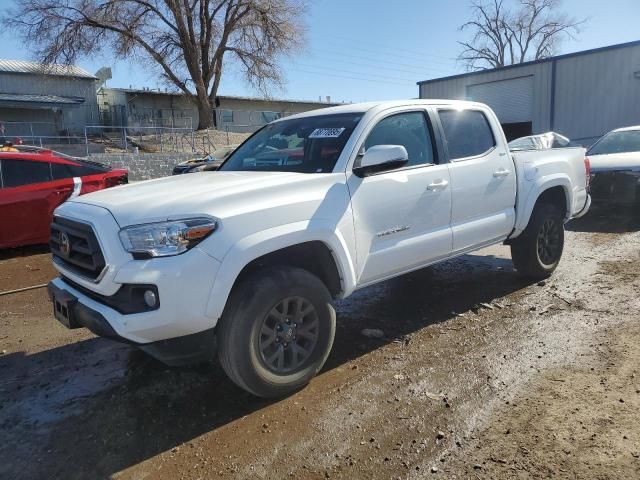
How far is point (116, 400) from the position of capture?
11.1 feet

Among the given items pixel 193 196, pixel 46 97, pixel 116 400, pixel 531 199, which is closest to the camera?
pixel 193 196

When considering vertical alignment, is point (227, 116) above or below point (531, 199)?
above

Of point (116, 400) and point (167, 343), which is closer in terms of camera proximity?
point (167, 343)

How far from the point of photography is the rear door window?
7355 millimetres

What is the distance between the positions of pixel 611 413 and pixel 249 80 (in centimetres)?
3543

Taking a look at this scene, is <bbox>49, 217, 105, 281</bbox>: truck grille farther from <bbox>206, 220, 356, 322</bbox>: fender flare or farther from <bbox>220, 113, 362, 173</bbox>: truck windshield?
<bbox>220, 113, 362, 173</bbox>: truck windshield

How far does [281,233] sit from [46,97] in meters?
37.8

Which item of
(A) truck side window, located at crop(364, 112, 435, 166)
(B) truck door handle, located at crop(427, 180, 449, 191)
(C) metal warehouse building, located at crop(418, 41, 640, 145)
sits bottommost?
(B) truck door handle, located at crop(427, 180, 449, 191)

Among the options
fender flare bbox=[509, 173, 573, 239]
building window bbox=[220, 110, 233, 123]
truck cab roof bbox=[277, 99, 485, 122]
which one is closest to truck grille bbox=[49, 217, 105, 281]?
truck cab roof bbox=[277, 99, 485, 122]

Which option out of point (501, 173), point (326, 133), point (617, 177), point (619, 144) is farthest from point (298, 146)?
point (619, 144)

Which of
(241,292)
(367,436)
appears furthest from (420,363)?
(241,292)

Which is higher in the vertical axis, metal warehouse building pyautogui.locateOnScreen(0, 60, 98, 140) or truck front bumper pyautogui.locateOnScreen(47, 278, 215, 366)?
metal warehouse building pyautogui.locateOnScreen(0, 60, 98, 140)

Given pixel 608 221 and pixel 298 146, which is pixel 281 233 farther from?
pixel 608 221

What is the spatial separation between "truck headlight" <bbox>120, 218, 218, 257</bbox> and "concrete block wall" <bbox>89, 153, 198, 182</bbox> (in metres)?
21.4
